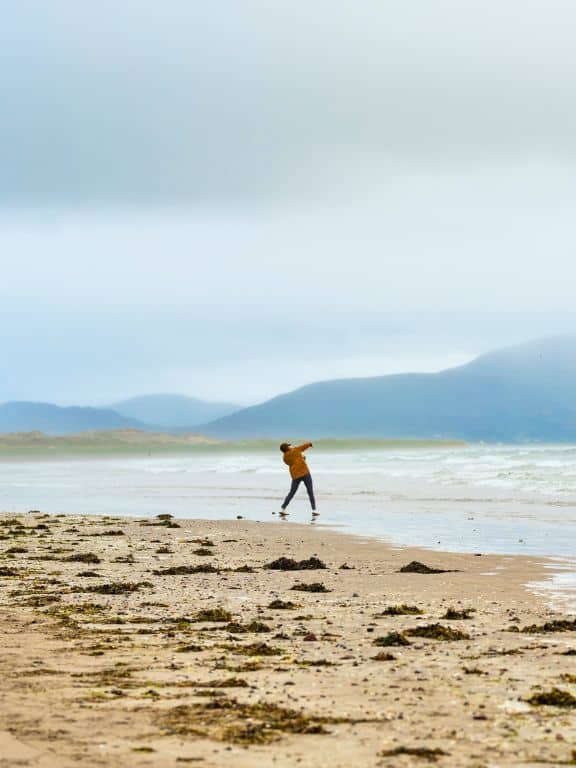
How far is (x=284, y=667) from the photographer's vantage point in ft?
29.2

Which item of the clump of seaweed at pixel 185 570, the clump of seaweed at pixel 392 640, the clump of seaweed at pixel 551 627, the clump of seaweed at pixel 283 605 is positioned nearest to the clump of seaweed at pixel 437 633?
the clump of seaweed at pixel 392 640

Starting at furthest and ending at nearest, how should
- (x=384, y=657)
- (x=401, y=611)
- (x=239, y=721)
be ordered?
(x=401, y=611)
(x=384, y=657)
(x=239, y=721)

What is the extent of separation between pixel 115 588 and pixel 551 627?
5.57 meters

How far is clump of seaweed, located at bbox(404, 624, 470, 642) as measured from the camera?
10.2 m

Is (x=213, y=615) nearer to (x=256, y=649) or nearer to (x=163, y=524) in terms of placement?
(x=256, y=649)

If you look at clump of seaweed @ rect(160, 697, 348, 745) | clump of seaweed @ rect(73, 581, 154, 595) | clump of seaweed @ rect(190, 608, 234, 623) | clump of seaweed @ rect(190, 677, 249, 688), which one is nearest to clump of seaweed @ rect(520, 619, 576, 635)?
clump of seaweed @ rect(190, 608, 234, 623)

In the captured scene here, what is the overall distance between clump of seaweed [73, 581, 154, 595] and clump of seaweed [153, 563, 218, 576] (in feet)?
4.37

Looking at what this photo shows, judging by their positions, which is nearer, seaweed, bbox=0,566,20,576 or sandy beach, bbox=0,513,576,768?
sandy beach, bbox=0,513,576,768

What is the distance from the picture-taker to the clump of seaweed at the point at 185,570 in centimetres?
1612

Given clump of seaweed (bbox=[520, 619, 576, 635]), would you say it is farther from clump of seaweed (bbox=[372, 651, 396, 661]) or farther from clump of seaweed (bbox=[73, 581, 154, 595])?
clump of seaweed (bbox=[73, 581, 154, 595])

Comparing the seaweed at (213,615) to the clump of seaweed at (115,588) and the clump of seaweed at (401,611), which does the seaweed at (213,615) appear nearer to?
the clump of seaweed at (401,611)

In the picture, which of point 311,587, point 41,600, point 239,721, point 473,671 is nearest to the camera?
point 239,721

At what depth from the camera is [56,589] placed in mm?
14328

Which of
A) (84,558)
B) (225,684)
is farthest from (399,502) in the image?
(225,684)
